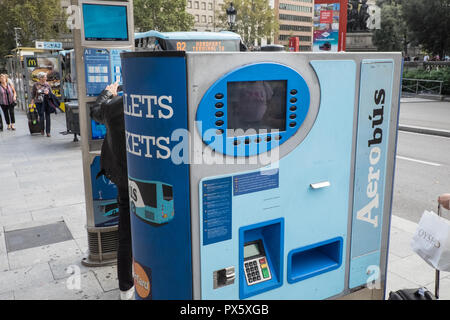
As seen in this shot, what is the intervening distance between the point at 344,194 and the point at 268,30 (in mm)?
61245

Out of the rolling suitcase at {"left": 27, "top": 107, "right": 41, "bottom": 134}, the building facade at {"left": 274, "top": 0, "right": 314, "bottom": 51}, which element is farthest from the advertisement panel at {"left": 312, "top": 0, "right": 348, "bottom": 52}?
the building facade at {"left": 274, "top": 0, "right": 314, "bottom": 51}

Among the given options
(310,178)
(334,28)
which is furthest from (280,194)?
(334,28)

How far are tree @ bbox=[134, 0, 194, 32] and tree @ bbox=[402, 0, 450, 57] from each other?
2767cm

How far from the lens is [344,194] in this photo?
2.77 m

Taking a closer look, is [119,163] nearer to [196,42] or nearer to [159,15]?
[196,42]

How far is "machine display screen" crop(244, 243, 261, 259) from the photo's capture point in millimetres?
2562

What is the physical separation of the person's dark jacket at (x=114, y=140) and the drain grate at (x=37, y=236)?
211 centimetres

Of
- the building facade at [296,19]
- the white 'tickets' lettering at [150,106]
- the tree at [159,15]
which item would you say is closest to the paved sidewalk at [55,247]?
the white 'tickets' lettering at [150,106]

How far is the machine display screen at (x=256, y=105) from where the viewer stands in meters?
2.25

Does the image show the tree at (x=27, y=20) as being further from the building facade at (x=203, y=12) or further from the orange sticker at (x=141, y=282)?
the building facade at (x=203, y=12)

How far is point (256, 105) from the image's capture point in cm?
232

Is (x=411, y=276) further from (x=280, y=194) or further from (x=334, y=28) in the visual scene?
(x=334, y=28)

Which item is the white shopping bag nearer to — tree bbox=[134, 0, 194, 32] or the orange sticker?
the orange sticker

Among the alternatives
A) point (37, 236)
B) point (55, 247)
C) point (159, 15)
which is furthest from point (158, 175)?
point (159, 15)
